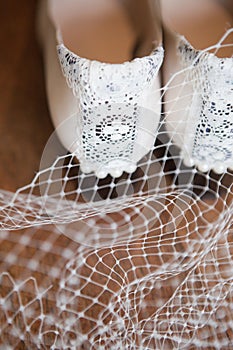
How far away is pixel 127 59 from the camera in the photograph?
64 cm

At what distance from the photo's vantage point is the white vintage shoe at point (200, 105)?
476 mm

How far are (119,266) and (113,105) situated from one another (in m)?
0.15

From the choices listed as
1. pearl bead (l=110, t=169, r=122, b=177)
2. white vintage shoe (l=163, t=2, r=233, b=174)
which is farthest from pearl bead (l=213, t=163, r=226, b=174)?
pearl bead (l=110, t=169, r=122, b=177)

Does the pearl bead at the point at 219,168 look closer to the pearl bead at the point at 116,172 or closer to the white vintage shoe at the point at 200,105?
the white vintage shoe at the point at 200,105

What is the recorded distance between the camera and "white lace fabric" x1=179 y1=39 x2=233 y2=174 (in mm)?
472

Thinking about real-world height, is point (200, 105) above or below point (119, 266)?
above

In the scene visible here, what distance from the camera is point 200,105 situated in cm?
50

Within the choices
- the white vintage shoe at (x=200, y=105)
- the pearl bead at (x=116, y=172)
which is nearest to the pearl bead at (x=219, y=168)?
the white vintage shoe at (x=200, y=105)

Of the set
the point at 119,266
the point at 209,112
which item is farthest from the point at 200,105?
the point at 119,266

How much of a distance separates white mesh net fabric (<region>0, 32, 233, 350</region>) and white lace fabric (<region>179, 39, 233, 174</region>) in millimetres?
20

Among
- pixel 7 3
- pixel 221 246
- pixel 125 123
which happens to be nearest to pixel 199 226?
pixel 221 246

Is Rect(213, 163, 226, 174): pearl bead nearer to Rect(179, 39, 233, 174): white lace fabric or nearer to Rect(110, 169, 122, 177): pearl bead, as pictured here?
Rect(179, 39, 233, 174): white lace fabric

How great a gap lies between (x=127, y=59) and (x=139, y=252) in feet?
0.78

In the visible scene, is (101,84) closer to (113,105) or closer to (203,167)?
(113,105)
